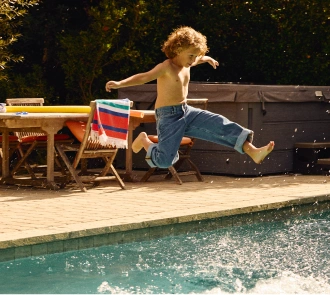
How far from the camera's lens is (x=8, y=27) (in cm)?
1262

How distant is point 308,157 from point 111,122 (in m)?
3.65

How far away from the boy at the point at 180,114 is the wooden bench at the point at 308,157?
4.97 metres

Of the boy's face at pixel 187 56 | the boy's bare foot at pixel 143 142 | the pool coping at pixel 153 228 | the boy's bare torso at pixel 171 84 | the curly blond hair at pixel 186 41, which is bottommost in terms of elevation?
the pool coping at pixel 153 228

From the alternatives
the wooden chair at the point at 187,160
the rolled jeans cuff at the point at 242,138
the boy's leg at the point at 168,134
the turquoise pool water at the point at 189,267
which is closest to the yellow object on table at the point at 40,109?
the wooden chair at the point at 187,160

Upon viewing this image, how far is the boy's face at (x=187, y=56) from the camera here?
715cm

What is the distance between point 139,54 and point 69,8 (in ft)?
5.23

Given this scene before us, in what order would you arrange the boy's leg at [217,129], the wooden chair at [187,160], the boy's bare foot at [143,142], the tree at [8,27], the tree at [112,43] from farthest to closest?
the tree at [112,43] < the tree at [8,27] < the wooden chair at [187,160] < the boy's bare foot at [143,142] < the boy's leg at [217,129]

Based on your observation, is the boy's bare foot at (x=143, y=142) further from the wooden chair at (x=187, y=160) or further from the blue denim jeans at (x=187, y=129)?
the wooden chair at (x=187, y=160)

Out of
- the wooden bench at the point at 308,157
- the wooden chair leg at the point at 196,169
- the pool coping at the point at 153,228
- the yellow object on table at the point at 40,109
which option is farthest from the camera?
the wooden bench at the point at 308,157

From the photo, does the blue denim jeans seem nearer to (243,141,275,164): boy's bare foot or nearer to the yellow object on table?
(243,141,275,164): boy's bare foot

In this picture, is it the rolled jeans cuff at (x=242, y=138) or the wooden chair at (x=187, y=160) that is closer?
the rolled jeans cuff at (x=242, y=138)

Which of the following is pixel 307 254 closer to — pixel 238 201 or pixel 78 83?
pixel 238 201

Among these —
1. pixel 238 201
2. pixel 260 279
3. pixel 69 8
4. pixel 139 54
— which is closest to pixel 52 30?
pixel 69 8

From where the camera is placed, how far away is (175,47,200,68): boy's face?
7148 mm
